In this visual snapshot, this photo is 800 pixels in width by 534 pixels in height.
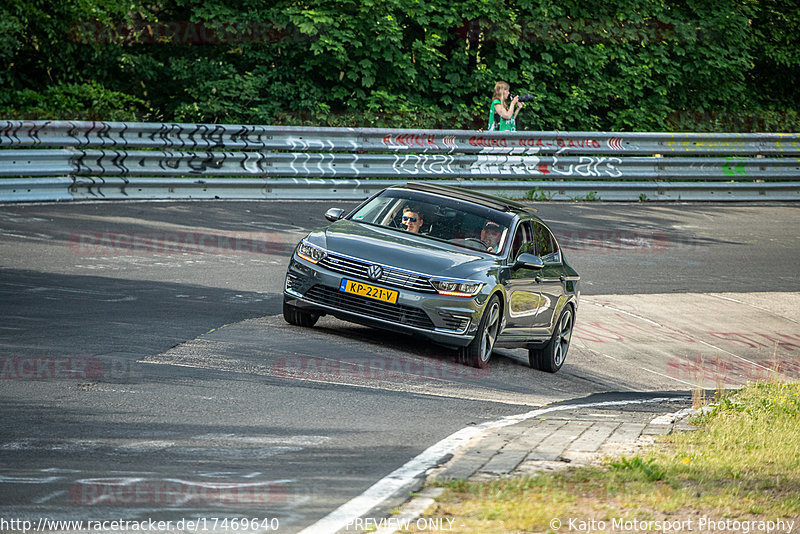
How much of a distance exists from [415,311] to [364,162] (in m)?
11.8

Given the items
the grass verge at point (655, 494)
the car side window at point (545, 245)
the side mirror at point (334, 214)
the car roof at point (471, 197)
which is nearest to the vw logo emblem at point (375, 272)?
the side mirror at point (334, 214)

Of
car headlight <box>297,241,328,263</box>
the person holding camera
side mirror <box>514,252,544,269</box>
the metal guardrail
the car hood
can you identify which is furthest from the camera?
the person holding camera

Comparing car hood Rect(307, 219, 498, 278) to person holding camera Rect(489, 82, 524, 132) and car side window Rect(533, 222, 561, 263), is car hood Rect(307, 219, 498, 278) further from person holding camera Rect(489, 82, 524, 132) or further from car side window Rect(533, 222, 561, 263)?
person holding camera Rect(489, 82, 524, 132)

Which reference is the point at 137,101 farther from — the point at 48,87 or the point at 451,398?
the point at 451,398

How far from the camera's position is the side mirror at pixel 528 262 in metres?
11.6

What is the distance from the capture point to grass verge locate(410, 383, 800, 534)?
5.58 m

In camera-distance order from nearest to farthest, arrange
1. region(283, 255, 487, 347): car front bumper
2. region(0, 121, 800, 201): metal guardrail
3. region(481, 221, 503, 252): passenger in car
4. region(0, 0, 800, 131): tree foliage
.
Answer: region(283, 255, 487, 347): car front bumper → region(481, 221, 503, 252): passenger in car → region(0, 121, 800, 201): metal guardrail → region(0, 0, 800, 131): tree foliage

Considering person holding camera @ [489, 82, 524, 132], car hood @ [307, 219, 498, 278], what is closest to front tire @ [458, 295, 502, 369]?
car hood @ [307, 219, 498, 278]

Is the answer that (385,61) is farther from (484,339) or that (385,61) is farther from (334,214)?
(484,339)

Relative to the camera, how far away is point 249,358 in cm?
1008

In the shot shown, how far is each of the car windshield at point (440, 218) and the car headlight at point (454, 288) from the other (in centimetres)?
93

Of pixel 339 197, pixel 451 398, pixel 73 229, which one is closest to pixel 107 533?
pixel 451 398

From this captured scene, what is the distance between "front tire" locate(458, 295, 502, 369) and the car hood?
1.34ft

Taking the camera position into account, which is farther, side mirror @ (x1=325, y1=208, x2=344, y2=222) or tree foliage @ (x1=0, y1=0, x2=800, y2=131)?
tree foliage @ (x1=0, y1=0, x2=800, y2=131)
